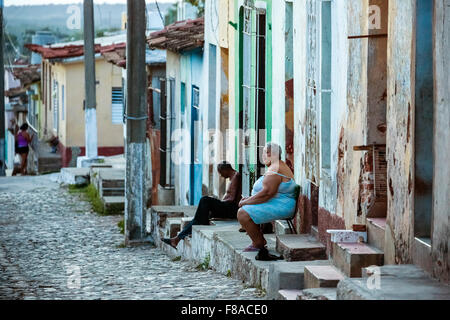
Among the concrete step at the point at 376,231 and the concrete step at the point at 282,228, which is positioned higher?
the concrete step at the point at 376,231

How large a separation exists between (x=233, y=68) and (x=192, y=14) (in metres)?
13.3

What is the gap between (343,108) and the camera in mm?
7695

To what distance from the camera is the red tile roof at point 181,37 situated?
1512 centimetres

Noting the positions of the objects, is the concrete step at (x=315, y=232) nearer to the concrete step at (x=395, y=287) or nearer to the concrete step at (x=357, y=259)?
the concrete step at (x=357, y=259)

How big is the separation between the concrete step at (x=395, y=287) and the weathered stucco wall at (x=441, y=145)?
5.1 inches

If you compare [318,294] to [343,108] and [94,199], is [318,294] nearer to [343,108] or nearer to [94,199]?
[343,108]

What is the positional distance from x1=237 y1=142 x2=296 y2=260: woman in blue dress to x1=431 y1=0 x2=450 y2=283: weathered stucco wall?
274 cm

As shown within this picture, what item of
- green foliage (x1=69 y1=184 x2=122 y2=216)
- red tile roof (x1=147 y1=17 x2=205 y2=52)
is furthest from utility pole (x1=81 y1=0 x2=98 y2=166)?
red tile roof (x1=147 y1=17 x2=205 y2=52)

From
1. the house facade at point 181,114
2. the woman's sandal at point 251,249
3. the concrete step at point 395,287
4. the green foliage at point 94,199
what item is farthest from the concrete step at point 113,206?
the concrete step at point 395,287

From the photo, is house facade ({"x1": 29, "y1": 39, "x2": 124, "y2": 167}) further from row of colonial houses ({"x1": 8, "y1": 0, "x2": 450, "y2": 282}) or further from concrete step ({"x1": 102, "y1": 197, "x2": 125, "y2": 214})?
row of colonial houses ({"x1": 8, "y1": 0, "x2": 450, "y2": 282})

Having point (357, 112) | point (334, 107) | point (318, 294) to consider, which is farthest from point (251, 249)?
point (318, 294)

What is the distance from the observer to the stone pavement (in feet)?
27.1

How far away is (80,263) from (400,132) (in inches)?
223

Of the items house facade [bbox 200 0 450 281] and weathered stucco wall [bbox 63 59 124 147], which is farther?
weathered stucco wall [bbox 63 59 124 147]
